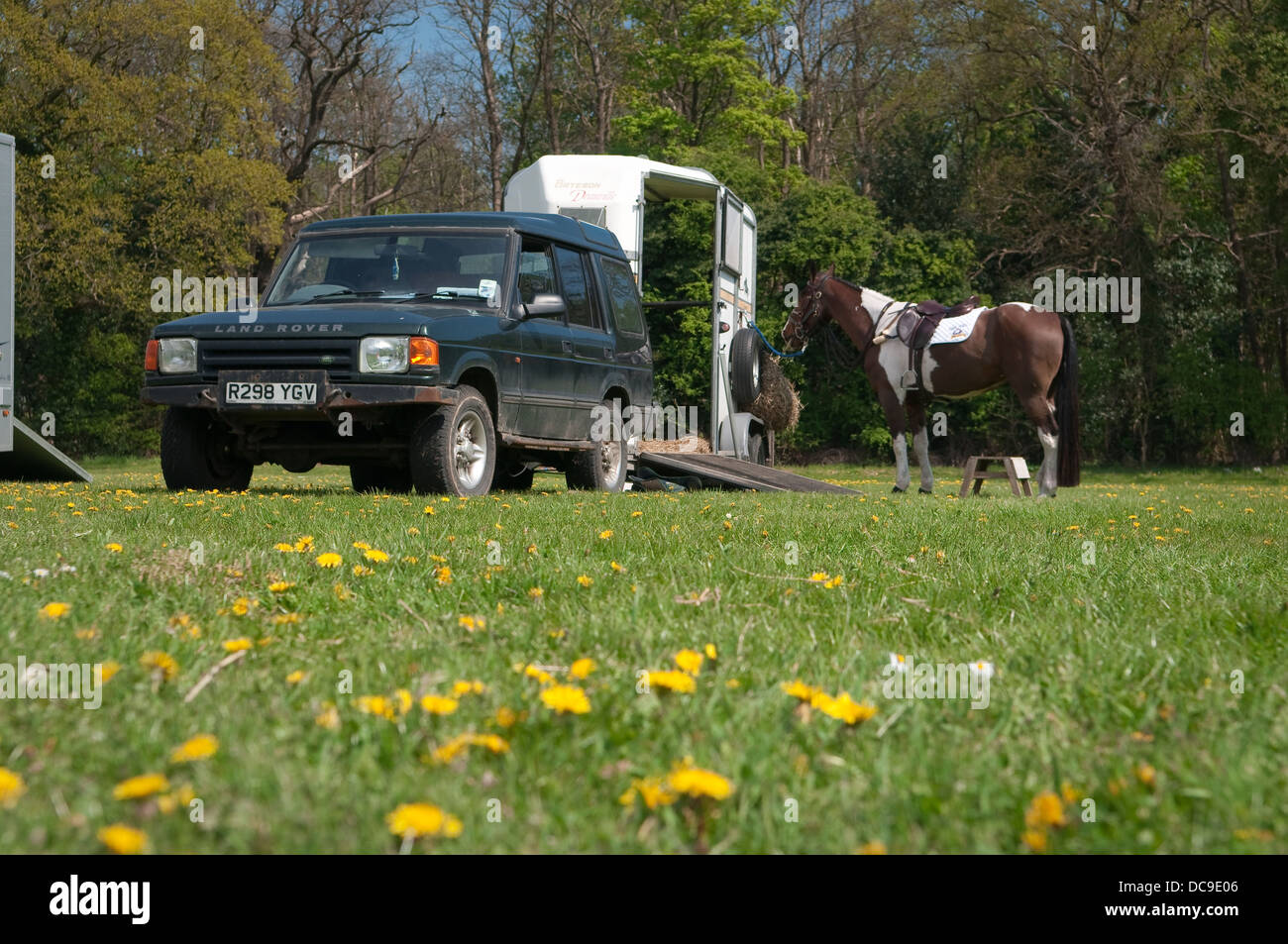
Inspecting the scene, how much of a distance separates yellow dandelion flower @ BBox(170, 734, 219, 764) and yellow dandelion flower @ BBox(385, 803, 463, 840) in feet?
1.24

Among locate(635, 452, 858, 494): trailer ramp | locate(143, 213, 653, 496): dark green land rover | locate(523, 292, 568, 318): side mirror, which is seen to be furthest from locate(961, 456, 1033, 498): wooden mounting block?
locate(523, 292, 568, 318): side mirror

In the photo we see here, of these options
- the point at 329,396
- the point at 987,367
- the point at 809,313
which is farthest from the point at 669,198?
the point at 329,396

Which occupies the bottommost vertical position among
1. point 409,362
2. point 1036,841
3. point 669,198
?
point 1036,841

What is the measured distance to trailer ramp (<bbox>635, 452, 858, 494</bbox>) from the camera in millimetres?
11914

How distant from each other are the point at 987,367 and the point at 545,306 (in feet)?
18.2

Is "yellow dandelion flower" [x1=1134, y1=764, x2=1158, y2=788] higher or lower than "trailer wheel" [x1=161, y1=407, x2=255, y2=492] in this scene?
lower

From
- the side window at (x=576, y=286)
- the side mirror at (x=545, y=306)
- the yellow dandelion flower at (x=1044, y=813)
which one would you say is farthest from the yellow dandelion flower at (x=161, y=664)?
the side window at (x=576, y=286)

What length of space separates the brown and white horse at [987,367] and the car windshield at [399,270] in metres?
5.25

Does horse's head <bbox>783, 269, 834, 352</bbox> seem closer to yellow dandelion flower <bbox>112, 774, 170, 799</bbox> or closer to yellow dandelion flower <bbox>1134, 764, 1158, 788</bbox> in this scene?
yellow dandelion flower <bbox>1134, 764, 1158, 788</bbox>

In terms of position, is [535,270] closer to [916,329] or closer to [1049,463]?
[916,329]

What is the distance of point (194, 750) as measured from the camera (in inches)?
80.0

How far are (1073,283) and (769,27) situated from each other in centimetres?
1450
